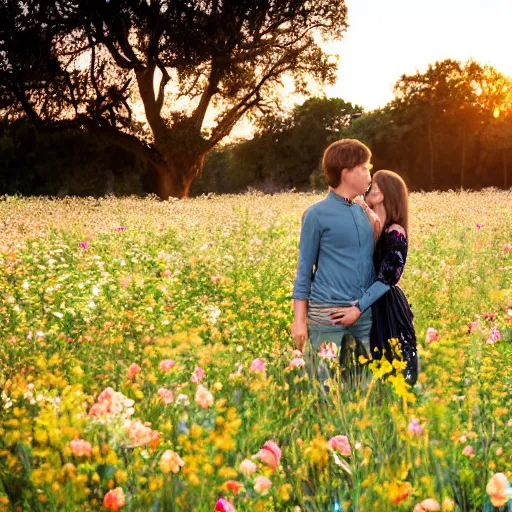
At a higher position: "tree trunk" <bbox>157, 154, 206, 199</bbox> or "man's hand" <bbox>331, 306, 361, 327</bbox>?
"tree trunk" <bbox>157, 154, 206, 199</bbox>

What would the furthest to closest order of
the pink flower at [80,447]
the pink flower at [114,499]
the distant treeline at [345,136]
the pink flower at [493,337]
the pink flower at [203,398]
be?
the distant treeline at [345,136], the pink flower at [493,337], the pink flower at [203,398], the pink flower at [80,447], the pink flower at [114,499]

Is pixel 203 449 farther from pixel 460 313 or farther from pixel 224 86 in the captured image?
pixel 224 86

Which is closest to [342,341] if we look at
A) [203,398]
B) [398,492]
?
[203,398]

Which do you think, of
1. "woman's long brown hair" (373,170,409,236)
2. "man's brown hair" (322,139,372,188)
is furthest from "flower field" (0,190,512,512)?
"man's brown hair" (322,139,372,188)

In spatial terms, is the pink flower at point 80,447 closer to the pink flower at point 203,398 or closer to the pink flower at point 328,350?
the pink flower at point 203,398

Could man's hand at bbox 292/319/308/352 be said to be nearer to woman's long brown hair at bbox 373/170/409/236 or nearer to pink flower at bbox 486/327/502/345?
woman's long brown hair at bbox 373/170/409/236

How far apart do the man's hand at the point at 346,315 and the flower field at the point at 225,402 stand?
0.30 metres

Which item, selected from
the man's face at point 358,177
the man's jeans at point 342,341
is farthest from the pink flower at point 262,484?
the man's face at point 358,177

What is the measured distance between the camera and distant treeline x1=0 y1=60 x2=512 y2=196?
1348 inches

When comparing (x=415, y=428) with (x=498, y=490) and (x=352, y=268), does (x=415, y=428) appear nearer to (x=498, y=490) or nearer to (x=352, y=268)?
(x=498, y=490)

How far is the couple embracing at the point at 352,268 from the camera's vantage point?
355cm

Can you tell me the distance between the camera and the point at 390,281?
3562 millimetres

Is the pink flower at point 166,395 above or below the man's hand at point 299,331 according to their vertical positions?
below

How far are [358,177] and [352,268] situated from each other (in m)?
0.47
